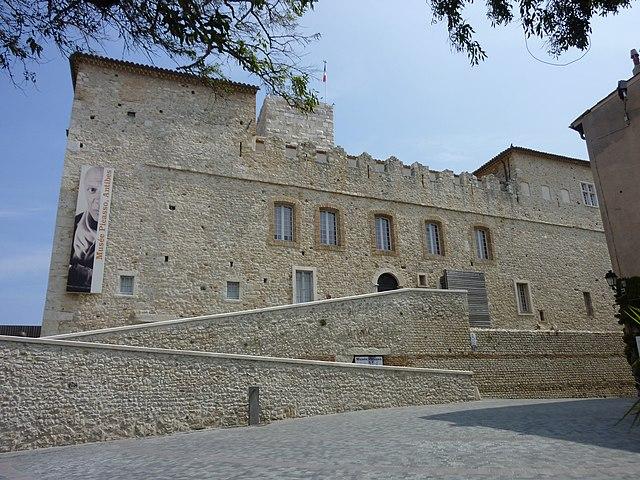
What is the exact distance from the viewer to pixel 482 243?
20.7 metres

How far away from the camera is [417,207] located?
19812mm

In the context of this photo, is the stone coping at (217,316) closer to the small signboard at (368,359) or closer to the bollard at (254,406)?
the small signboard at (368,359)

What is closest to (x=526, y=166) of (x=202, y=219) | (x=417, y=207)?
(x=417, y=207)

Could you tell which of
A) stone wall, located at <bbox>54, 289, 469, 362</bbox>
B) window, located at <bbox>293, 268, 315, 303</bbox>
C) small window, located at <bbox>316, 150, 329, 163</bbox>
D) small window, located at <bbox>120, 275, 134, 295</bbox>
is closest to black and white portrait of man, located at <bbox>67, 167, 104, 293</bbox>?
small window, located at <bbox>120, 275, 134, 295</bbox>

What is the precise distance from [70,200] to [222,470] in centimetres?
1196

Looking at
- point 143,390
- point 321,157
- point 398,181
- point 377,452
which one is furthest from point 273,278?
point 377,452

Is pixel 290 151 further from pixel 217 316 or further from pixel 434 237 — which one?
pixel 217 316

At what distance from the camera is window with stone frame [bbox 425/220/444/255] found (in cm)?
1959

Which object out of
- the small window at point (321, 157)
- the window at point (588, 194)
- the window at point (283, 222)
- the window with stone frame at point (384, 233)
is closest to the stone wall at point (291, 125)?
the small window at point (321, 157)

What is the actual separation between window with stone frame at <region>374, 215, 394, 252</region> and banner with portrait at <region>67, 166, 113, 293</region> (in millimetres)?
9658

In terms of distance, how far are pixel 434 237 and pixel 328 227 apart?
15.5 ft

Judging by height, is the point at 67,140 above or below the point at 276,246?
above

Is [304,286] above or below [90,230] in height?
below

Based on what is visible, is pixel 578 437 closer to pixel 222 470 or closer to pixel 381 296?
pixel 222 470
